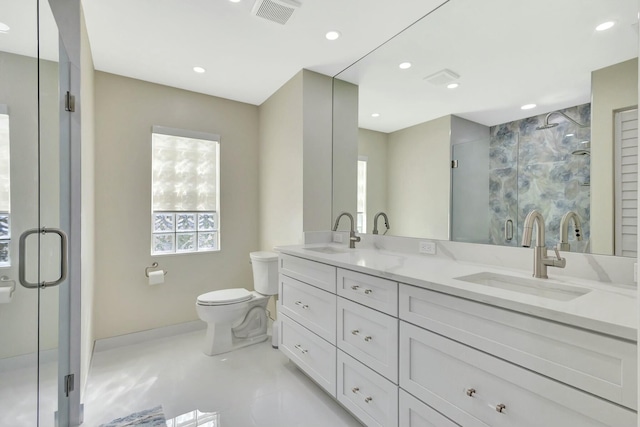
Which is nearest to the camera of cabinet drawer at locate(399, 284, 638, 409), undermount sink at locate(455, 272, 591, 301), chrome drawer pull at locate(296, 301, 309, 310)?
cabinet drawer at locate(399, 284, 638, 409)

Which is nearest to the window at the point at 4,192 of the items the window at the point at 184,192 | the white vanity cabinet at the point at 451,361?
the white vanity cabinet at the point at 451,361

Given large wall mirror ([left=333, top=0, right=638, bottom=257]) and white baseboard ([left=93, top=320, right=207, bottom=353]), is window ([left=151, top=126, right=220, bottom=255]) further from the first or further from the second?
large wall mirror ([left=333, top=0, right=638, bottom=257])

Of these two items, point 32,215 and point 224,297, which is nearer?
point 32,215

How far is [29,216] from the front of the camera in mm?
1132

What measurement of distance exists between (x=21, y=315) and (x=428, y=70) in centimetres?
250

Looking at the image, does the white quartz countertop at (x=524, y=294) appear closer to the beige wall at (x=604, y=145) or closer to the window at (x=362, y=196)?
the beige wall at (x=604, y=145)

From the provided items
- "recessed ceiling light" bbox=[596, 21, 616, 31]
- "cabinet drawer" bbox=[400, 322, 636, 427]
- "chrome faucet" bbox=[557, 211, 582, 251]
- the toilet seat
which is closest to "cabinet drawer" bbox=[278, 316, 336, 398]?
the toilet seat

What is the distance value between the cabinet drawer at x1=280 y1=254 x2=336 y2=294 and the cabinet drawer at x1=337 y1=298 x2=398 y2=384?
14 centimetres

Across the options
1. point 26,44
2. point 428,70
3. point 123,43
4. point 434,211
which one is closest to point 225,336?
point 434,211

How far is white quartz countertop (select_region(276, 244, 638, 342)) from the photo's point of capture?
0.81 metres

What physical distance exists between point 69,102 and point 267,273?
74.3 inches

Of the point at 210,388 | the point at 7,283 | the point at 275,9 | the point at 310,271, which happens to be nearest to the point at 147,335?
the point at 210,388

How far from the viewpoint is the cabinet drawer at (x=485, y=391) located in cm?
83

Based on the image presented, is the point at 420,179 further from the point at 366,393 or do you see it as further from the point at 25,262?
the point at 25,262
